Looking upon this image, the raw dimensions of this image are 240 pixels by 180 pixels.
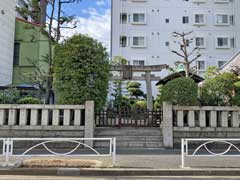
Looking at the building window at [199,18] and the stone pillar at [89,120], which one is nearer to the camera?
the stone pillar at [89,120]

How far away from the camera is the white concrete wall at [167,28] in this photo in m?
33.7

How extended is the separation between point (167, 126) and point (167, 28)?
80.6 ft

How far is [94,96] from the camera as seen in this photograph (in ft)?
40.2

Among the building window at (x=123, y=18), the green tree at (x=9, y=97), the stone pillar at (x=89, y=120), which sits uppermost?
the building window at (x=123, y=18)

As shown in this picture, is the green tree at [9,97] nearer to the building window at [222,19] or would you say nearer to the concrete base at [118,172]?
the concrete base at [118,172]

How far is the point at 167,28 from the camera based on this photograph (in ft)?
113

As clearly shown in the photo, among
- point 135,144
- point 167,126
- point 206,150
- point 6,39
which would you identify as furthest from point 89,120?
point 6,39

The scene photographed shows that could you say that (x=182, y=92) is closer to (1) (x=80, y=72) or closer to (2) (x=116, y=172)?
(1) (x=80, y=72)

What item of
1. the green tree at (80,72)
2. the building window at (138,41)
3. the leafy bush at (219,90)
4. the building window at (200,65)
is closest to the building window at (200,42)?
the building window at (200,65)

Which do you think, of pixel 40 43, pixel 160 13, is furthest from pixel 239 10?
pixel 40 43

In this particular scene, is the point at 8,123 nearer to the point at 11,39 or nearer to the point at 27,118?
the point at 27,118

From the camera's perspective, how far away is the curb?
24.7 feet

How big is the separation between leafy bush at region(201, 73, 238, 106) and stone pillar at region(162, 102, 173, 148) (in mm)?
2130

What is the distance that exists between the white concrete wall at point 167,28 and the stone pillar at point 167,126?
2148 centimetres
